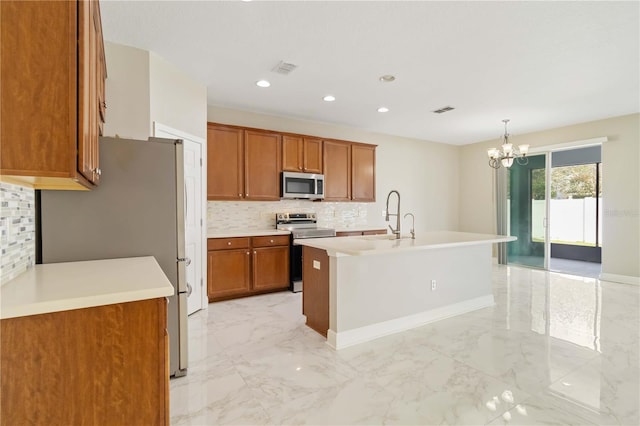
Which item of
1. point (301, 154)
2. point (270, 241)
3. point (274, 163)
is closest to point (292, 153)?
point (301, 154)

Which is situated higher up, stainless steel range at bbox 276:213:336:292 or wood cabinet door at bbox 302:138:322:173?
wood cabinet door at bbox 302:138:322:173

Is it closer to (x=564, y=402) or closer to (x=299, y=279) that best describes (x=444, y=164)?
(x=299, y=279)

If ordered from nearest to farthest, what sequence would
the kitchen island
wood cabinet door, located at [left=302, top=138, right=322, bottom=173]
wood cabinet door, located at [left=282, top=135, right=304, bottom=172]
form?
the kitchen island
wood cabinet door, located at [left=282, top=135, right=304, bottom=172]
wood cabinet door, located at [left=302, top=138, right=322, bottom=173]

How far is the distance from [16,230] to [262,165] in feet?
10.7

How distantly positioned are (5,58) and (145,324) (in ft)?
3.47

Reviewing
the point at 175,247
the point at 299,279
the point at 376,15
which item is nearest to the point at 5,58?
the point at 175,247

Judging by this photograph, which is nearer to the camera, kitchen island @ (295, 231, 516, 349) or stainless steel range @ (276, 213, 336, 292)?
kitchen island @ (295, 231, 516, 349)

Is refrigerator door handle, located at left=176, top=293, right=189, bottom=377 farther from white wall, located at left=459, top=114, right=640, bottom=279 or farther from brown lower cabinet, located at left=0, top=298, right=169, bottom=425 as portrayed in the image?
white wall, located at left=459, top=114, right=640, bottom=279

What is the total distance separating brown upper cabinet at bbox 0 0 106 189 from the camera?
3.56 ft

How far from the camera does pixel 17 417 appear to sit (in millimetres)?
1050

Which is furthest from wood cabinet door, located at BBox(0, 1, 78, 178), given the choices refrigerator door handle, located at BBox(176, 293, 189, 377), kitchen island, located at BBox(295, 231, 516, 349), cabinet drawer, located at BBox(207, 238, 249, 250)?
cabinet drawer, located at BBox(207, 238, 249, 250)

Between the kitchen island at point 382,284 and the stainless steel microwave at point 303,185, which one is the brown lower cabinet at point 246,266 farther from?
the kitchen island at point 382,284

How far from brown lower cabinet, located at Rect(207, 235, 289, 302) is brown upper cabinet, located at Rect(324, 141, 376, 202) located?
4.55 feet

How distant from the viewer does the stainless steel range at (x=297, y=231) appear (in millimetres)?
4590
